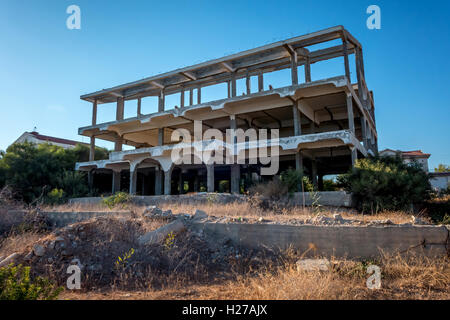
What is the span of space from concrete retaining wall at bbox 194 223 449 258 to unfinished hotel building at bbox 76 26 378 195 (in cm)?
1217

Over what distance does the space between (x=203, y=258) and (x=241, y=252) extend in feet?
3.60

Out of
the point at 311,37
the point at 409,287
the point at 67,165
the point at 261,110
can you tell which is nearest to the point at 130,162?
the point at 67,165

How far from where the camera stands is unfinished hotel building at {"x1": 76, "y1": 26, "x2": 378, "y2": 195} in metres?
21.3

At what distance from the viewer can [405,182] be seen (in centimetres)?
1559

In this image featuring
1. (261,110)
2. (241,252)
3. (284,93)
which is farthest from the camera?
(261,110)

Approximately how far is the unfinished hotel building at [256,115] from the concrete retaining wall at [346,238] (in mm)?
12171

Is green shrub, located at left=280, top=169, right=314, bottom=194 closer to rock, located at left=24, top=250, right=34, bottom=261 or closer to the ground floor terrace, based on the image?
the ground floor terrace

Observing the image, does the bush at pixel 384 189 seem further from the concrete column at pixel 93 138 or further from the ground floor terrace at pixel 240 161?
the concrete column at pixel 93 138

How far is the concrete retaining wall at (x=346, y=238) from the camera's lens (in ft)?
23.9

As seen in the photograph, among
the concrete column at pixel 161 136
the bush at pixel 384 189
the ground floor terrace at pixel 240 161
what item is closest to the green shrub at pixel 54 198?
the ground floor terrace at pixel 240 161

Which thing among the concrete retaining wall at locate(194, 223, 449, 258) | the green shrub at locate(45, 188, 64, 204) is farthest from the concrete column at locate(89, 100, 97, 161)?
the concrete retaining wall at locate(194, 223, 449, 258)

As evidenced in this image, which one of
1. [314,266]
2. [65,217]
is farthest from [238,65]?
[314,266]

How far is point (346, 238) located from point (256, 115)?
1924 cm

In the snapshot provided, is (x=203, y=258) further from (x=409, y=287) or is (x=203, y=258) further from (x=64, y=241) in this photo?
(x=409, y=287)
